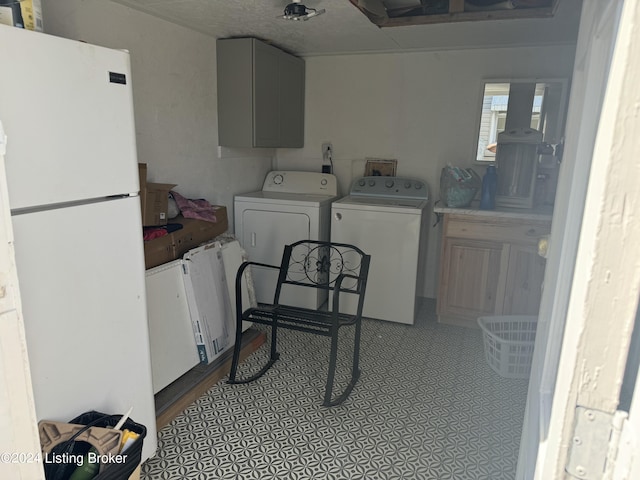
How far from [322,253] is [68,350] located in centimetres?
212

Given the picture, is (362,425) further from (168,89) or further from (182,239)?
(168,89)

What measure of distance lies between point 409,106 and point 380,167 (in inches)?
21.9

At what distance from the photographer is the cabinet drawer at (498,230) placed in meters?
2.92

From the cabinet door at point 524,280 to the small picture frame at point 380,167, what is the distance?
1.24m

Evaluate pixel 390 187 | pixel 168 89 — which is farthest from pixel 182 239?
pixel 390 187

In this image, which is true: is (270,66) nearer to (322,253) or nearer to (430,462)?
(322,253)

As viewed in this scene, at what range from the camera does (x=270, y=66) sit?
10.7ft

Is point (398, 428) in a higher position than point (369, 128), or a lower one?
→ lower

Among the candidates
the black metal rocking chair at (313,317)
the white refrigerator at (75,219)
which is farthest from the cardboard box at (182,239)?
the white refrigerator at (75,219)

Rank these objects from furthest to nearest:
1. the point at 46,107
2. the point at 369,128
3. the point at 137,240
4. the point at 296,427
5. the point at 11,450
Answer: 1. the point at 369,128
2. the point at 296,427
3. the point at 137,240
4. the point at 46,107
5. the point at 11,450

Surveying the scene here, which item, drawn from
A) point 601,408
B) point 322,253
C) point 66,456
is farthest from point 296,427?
point 601,408

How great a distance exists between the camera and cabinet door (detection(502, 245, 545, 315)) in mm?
2953

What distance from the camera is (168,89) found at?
270cm

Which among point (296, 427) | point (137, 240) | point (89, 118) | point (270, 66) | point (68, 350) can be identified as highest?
point (270, 66)
